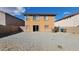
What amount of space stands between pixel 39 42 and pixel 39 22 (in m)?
0.48

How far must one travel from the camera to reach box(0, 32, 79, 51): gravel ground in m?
4.19

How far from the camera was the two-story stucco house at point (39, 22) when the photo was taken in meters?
4.35

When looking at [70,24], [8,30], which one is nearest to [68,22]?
[70,24]

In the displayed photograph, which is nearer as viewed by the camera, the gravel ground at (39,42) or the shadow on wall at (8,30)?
the gravel ground at (39,42)

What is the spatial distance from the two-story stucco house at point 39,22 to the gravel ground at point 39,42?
15 cm

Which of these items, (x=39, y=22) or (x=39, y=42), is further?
(x=39, y=22)

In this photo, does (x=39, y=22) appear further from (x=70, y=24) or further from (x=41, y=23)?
(x=70, y=24)

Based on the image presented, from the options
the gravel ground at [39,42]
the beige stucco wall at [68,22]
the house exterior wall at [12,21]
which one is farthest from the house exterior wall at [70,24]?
the house exterior wall at [12,21]

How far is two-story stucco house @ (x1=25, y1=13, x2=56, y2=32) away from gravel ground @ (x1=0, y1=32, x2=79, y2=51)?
0.15 meters

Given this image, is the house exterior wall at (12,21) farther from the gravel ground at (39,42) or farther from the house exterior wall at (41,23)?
the gravel ground at (39,42)

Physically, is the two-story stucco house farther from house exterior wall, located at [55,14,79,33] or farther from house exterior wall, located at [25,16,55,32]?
house exterior wall, located at [55,14,79,33]

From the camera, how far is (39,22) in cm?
443
